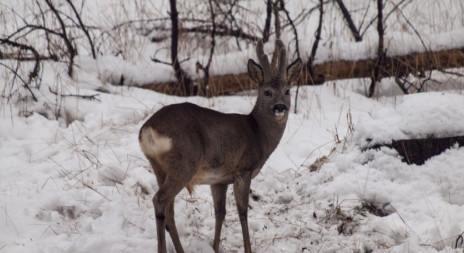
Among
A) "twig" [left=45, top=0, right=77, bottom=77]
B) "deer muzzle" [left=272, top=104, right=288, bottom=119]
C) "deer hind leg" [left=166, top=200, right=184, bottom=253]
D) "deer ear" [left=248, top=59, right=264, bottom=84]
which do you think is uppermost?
"twig" [left=45, top=0, right=77, bottom=77]

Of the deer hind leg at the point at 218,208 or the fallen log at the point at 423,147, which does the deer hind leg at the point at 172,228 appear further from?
the fallen log at the point at 423,147

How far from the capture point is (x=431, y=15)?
9906 millimetres

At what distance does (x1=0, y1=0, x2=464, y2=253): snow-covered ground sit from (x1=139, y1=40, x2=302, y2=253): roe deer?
14.9 inches

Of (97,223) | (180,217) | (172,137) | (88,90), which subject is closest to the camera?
(172,137)

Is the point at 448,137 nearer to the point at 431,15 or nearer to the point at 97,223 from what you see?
the point at 97,223

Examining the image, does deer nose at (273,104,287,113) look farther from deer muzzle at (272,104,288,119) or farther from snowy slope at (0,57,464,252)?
snowy slope at (0,57,464,252)

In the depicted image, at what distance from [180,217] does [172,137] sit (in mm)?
1017

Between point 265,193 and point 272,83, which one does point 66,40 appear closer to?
point 265,193

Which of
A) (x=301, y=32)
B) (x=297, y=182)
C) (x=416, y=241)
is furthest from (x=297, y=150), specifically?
(x=301, y=32)

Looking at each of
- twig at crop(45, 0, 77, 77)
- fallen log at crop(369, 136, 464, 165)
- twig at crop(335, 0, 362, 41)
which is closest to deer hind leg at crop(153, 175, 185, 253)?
fallen log at crop(369, 136, 464, 165)

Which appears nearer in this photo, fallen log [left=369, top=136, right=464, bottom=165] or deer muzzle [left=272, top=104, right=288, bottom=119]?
deer muzzle [left=272, top=104, right=288, bottom=119]

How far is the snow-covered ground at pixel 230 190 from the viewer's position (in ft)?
15.3

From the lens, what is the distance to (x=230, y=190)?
584cm

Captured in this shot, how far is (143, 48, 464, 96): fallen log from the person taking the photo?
8086mm
